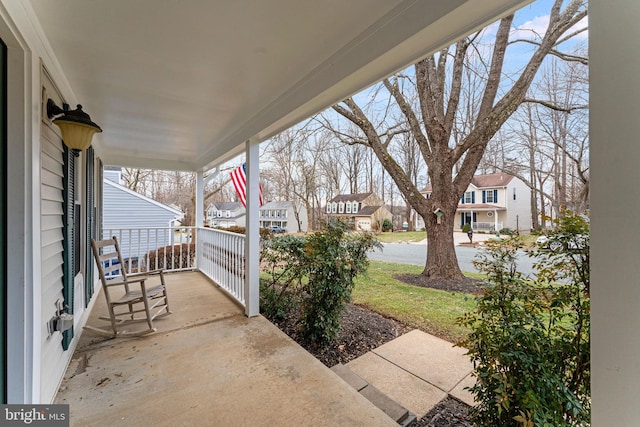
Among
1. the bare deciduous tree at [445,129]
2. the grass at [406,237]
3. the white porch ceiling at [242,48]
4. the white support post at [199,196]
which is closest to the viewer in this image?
the white porch ceiling at [242,48]

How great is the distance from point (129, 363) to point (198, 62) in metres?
2.66

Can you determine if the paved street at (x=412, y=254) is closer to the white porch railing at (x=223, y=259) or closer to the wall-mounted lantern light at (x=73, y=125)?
the white porch railing at (x=223, y=259)

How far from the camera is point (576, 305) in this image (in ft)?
4.34

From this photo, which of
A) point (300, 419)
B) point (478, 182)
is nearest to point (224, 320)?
point (300, 419)

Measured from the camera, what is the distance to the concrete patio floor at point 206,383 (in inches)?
71.3

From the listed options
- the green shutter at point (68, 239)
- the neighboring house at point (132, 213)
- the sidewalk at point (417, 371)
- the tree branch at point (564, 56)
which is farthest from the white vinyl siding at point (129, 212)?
the tree branch at point (564, 56)

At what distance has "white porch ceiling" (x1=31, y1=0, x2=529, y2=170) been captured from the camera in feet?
5.00

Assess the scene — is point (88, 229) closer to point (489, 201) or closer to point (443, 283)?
point (443, 283)

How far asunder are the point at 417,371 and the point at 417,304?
2.04m

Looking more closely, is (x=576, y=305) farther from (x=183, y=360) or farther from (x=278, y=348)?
(x=183, y=360)

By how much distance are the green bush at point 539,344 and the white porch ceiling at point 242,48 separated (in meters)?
1.31

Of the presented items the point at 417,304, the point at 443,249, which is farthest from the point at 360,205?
the point at 417,304

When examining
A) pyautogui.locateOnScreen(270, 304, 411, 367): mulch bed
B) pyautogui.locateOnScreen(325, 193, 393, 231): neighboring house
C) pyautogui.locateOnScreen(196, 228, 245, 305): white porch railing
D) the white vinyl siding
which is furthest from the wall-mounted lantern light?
pyautogui.locateOnScreen(325, 193, 393, 231): neighboring house

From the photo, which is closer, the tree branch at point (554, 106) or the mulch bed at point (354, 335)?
the mulch bed at point (354, 335)
